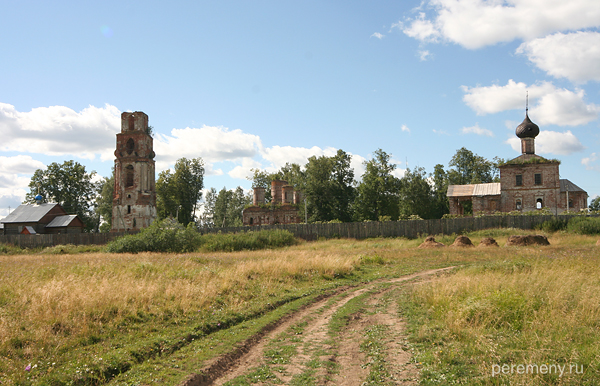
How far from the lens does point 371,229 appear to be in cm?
3459

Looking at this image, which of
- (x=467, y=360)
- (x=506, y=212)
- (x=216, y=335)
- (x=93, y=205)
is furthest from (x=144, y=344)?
(x=93, y=205)

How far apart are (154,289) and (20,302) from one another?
2584 millimetres

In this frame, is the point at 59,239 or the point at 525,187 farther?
the point at 525,187

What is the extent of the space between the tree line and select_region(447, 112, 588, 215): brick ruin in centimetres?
825

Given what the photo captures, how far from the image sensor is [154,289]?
9.45 metres

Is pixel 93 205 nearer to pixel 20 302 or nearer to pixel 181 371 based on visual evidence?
pixel 20 302

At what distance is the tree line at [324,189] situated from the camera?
2082 inches

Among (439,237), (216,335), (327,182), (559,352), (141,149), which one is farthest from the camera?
(327,182)

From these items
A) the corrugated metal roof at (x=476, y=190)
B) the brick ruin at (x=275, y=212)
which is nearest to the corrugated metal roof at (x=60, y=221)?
the brick ruin at (x=275, y=212)

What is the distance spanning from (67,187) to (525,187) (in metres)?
61.5

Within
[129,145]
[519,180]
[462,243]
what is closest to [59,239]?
[129,145]

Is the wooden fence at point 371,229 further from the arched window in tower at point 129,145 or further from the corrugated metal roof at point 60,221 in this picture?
the arched window in tower at point 129,145

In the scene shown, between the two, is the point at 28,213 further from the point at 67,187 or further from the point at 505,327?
the point at 505,327

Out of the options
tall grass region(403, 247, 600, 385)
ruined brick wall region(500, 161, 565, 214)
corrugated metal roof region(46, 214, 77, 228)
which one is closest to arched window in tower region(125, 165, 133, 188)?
corrugated metal roof region(46, 214, 77, 228)
